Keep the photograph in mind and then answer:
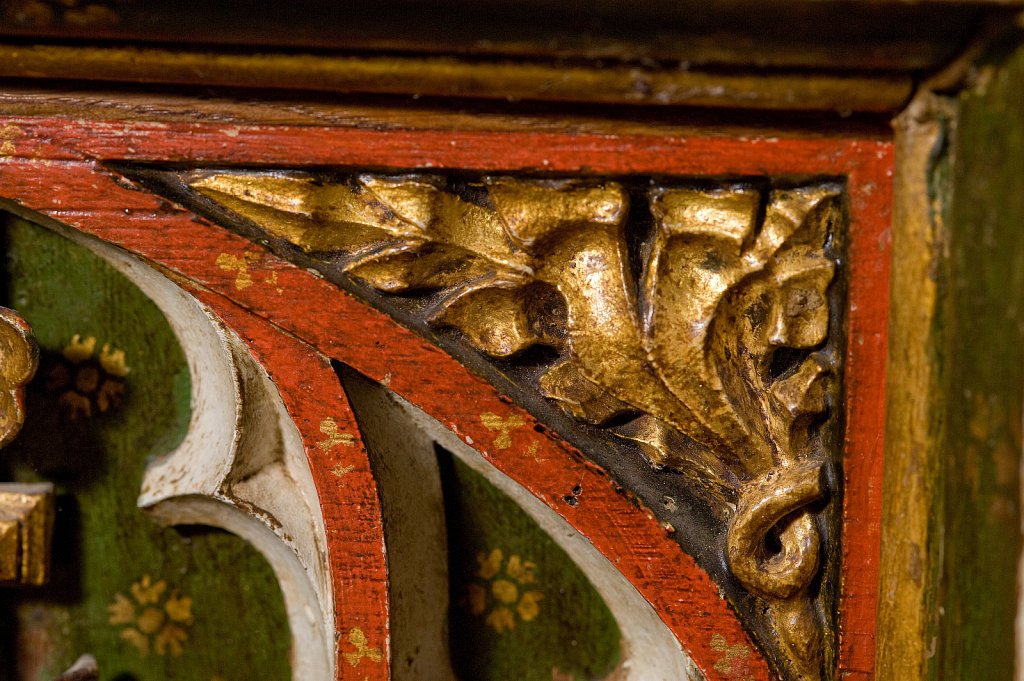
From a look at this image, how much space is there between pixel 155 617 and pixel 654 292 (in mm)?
544

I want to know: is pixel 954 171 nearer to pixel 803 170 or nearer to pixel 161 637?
pixel 803 170

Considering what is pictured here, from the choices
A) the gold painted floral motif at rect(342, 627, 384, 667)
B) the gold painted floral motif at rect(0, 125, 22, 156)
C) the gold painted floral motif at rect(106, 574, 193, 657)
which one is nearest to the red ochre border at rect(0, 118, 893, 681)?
the gold painted floral motif at rect(0, 125, 22, 156)

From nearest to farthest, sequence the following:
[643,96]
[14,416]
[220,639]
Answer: [643,96] < [14,416] < [220,639]

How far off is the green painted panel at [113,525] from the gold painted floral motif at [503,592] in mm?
181

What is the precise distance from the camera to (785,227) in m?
0.58

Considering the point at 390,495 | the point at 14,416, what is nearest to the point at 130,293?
the point at 14,416

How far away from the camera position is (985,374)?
1.73 feet

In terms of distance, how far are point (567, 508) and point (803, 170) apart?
29 cm

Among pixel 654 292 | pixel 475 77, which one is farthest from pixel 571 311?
pixel 475 77

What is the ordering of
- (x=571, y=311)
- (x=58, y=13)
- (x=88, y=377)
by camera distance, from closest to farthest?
(x=58, y=13)
(x=571, y=311)
(x=88, y=377)

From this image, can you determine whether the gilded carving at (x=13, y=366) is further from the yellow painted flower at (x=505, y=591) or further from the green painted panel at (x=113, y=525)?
the yellow painted flower at (x=505, y=591)

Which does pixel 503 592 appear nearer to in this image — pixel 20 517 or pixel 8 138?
pixel 20 517

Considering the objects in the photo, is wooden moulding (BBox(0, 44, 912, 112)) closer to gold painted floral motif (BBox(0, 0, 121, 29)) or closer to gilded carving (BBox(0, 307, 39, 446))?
gold painted floral motif (BBox(0, 0, 121, 29))

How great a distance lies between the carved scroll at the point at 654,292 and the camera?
0.59 m
